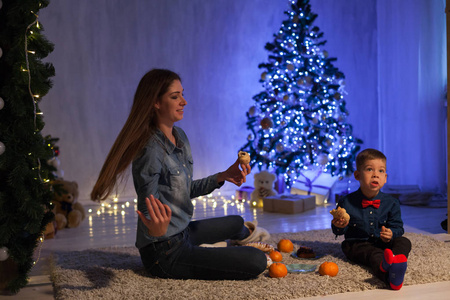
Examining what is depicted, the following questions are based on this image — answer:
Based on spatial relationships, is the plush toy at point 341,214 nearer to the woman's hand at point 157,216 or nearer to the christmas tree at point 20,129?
the woman's hand at point 157,216

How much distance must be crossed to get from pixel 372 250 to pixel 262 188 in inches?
106

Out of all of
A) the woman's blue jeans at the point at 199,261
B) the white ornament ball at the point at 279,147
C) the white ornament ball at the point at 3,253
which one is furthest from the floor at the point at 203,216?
the white ornament ball at the point at 279,147

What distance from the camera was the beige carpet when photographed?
2365mm

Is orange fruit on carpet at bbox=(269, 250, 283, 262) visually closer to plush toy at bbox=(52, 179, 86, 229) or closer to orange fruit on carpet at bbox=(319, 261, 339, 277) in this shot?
orange fruit on carpet at bbox=(319, 261, 339, 277)

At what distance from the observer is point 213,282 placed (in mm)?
2516

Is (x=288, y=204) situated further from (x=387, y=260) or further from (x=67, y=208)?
(x=387, y=260)

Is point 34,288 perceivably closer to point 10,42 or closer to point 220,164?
point 10,42

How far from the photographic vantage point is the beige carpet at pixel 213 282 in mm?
2365

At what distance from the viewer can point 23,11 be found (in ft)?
7.83

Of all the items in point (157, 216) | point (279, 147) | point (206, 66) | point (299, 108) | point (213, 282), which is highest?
point (206, 66)

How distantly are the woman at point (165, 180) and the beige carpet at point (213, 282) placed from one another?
0.08 metres

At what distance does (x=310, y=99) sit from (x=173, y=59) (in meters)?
1.88

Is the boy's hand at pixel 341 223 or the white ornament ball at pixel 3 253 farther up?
the boy's hand at pixel 341 223

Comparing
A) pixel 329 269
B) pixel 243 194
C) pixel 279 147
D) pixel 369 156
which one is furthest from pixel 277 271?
pixel 243 194
